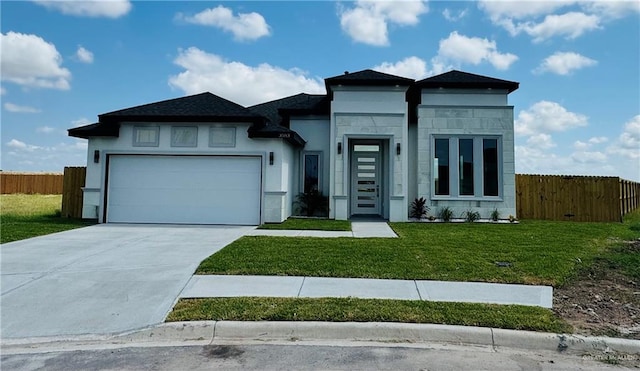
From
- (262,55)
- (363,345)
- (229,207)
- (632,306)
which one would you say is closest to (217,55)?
(262,55)

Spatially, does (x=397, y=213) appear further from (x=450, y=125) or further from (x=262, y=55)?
(x=262, y=55)

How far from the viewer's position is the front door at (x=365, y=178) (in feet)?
49.1

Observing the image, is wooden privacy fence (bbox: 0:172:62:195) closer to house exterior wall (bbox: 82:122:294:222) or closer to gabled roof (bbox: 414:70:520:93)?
house exterior wall (bbox: 82:122:294:222)

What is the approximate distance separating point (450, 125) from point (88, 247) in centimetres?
1207

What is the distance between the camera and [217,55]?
47.8 feet

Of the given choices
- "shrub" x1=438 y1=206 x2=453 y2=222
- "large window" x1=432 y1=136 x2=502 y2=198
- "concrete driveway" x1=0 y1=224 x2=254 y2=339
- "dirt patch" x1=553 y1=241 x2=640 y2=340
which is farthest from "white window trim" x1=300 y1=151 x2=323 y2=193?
"dirt patch" x1=553 y1=241 x2=640 y2=340

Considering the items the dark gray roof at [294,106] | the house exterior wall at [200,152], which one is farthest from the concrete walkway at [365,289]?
the dark gray roof at [294,106]

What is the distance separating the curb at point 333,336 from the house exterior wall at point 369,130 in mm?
9366

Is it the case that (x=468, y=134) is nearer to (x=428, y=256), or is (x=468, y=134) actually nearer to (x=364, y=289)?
(x=428, y=256)

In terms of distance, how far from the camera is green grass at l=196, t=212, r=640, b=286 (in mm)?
6223

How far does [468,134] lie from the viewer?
13.9 m

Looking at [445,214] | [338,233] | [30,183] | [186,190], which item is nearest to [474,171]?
[445,214]

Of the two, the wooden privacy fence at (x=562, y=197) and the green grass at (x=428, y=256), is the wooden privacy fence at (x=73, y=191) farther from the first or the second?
the wooden privacy fence at (x=562, y=197)

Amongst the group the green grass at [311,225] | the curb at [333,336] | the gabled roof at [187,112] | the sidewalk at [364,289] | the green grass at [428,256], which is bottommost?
the curb at [333,336]
